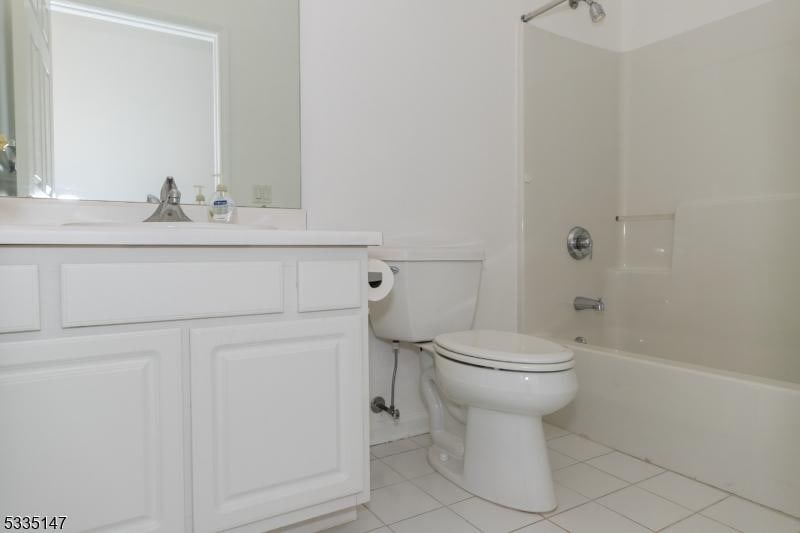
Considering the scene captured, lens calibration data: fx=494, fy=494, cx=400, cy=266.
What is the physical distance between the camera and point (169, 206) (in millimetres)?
1309

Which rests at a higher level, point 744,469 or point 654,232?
point 654,232

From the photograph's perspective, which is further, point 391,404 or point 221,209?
point 391,404


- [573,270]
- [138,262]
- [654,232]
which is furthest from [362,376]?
[654,232]

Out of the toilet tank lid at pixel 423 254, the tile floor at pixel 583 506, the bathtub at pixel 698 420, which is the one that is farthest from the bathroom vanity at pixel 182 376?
the bathtub at pixel 698 420

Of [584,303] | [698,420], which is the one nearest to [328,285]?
[698,420]

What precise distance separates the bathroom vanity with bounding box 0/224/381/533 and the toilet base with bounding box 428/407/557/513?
1.39 feet

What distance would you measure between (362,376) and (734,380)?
1.11 metres

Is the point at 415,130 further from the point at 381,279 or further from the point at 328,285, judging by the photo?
the point at 328,285

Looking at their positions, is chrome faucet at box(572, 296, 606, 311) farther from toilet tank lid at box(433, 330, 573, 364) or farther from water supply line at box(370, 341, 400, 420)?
water supply line at box(370, 341, 400, 420)

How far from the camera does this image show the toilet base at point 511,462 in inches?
53.8

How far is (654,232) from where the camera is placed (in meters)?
2.33

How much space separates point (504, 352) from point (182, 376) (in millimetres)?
799

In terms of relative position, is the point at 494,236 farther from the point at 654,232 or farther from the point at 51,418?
the point at 51,418

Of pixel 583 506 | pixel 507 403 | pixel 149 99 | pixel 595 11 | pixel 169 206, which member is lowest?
pixel 583 506
